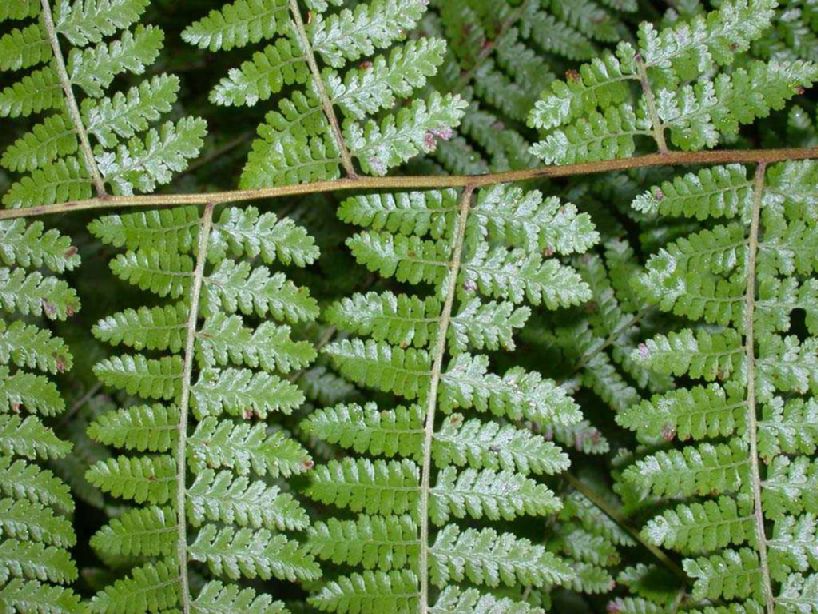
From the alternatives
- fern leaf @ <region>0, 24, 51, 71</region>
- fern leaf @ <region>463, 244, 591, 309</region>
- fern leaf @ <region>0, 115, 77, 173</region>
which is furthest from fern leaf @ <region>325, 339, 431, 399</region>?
fern leaf @ <region>0, 24, 51, 71</region>

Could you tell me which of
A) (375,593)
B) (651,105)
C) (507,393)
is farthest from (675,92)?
(375,593)

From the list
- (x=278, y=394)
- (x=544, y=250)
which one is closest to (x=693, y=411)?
(x=544, y=250)

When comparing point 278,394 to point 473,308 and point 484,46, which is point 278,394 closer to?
point 473,308

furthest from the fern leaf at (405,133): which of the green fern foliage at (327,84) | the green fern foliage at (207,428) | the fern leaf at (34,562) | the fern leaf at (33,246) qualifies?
the fern leaf at (34,562)

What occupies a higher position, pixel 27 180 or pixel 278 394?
pixel 27 180

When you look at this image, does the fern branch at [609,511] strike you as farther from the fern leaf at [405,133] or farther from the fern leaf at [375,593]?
the fern leaf at [405,133]

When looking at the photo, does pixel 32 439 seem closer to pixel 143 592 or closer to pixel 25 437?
pixel 25 437
